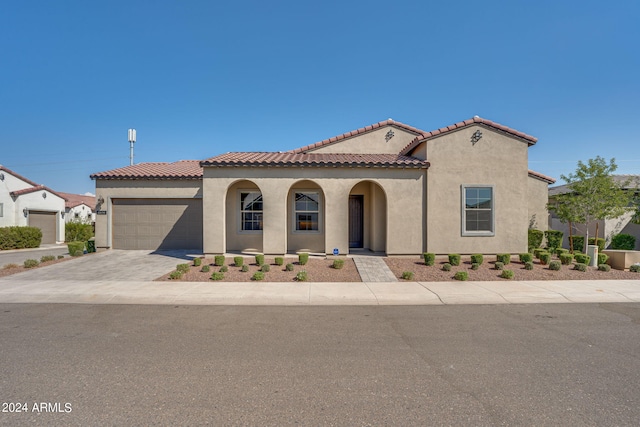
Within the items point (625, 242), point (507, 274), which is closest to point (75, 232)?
point (507, 274)

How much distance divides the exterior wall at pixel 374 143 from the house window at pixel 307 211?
3.95 m

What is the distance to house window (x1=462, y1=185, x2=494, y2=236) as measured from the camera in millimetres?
11703

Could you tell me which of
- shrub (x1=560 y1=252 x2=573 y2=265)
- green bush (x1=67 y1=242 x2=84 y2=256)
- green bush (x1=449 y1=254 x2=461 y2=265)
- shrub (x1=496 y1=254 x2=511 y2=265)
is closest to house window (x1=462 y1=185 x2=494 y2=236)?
shrub (x1=496 y1=254 x2=511 y2=265)

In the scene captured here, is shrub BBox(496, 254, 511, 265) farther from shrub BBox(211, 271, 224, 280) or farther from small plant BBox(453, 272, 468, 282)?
shrub BBox(211, 271, 224, 280)

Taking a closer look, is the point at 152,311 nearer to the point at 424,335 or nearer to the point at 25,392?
the point at 25,392

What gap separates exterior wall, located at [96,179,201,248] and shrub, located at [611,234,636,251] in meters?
21.5

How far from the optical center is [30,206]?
2109 cm

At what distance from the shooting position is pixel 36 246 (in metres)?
19.2

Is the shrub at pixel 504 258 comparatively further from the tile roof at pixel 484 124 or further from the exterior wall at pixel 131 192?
the exterior wall at pixel 131 192

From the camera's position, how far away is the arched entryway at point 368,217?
12.8 m

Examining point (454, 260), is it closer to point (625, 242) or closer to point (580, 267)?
point (580, 267)

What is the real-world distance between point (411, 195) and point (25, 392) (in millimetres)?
11075

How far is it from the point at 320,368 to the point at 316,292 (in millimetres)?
3888

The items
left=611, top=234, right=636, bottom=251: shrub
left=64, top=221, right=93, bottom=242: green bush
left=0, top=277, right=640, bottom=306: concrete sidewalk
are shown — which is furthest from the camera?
left=64, top=221, right=93, bottom=242: green bush
